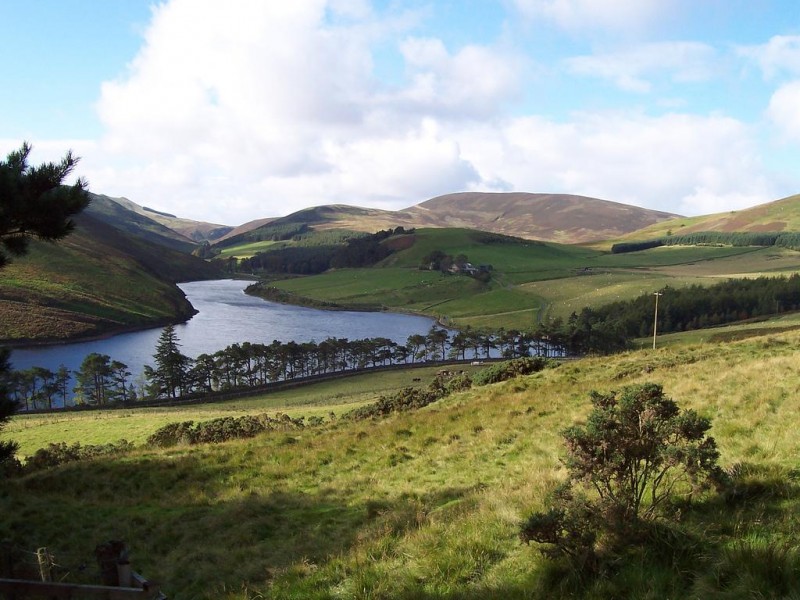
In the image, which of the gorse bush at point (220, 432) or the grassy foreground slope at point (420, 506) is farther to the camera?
the gorse bush at point (220, 432)

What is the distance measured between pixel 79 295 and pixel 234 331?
138ft

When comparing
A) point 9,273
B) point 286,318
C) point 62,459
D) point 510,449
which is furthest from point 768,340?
point 9,273

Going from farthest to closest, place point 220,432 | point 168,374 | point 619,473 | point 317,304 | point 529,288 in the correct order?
point 317,304
point 529,288
point 168,374
point 220,432
point 619,473

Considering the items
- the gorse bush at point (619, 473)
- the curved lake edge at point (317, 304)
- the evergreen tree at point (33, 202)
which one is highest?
the evergreen tree at point (33, 202)

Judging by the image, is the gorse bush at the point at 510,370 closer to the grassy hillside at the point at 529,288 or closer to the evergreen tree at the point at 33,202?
the evergreen tree at the point at 33,202

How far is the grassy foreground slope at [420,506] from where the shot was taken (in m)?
5.41

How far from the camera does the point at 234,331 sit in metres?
122

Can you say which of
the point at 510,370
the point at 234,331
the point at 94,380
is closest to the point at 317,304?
the point at 234,331

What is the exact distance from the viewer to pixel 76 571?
8539 millimetres

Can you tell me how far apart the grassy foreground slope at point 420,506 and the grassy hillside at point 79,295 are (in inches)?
4491

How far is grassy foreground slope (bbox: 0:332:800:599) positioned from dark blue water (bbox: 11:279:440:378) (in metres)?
80.4

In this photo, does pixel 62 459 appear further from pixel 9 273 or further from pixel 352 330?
pixel 9 273

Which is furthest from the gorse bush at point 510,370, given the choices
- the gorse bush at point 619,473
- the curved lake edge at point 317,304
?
the curved lake edge at point 317,304

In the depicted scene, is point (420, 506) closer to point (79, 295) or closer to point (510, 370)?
point (510, 370)
